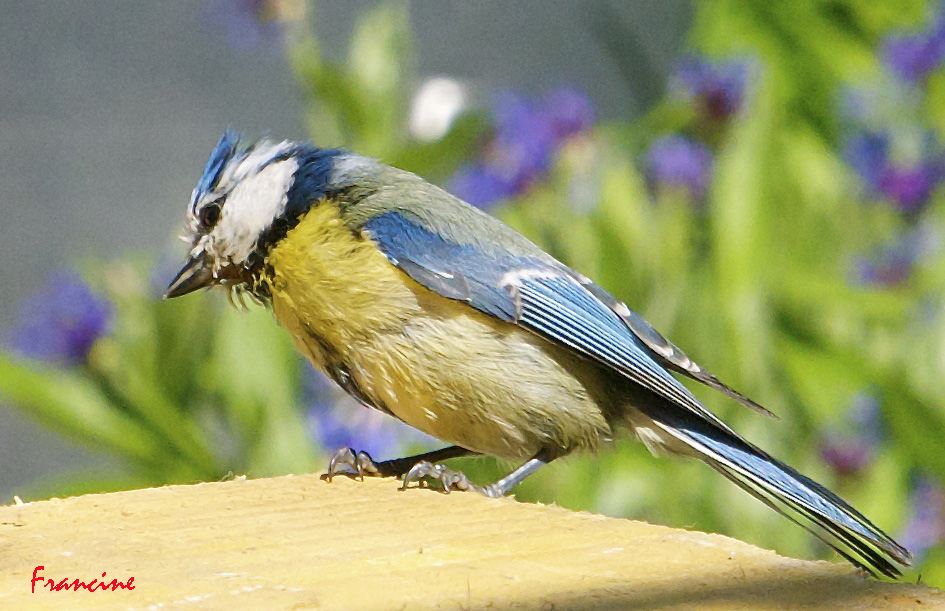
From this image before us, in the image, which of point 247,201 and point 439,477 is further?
point 247,201

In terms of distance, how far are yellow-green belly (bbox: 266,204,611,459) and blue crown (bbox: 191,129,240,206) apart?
18 cm

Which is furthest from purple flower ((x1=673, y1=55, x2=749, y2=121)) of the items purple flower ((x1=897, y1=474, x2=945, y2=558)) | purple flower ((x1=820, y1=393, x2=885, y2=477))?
purple flower ((x1=897, y1=474, x2=945, y2=558))

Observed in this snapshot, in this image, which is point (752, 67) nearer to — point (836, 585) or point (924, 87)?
point (924, 87)

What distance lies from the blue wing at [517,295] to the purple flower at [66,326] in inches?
53.0

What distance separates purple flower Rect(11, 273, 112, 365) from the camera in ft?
10.3

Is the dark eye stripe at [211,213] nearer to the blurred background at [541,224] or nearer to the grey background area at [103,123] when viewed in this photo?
the blurred background at [541,224]

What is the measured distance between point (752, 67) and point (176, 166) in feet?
6.31

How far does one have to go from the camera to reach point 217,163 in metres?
2.17

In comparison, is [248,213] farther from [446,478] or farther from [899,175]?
[899,175]

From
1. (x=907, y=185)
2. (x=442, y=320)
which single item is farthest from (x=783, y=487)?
(x=907, y=185)

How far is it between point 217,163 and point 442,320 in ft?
1.63

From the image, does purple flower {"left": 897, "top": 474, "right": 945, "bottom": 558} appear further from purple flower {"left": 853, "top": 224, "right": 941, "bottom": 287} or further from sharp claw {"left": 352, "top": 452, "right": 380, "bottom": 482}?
sharp claw {"left": 352, "top": 452, "right": 380, "bottom": 482}
